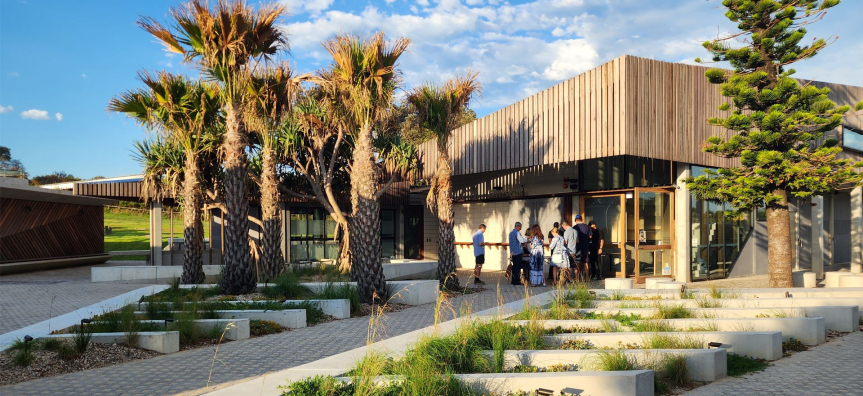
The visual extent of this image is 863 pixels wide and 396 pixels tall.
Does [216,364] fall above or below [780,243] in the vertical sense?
below

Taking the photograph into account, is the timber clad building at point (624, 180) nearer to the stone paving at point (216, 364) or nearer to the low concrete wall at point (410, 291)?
the low concrete wall at point (410, 291)

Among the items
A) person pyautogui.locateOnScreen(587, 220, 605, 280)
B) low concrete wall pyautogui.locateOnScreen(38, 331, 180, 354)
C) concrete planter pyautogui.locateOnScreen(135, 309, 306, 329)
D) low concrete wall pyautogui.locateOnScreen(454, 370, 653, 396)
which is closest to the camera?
low concrete wall pyautogui.locateOnScreen(454, 370, 653, 396)

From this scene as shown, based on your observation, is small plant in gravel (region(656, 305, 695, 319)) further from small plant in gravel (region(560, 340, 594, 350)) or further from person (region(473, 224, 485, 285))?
person (region(473, 224, 485, 285))

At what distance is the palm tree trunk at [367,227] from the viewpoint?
11.6m

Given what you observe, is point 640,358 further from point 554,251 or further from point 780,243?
point 780,243

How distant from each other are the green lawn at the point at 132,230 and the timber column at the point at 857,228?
30668 millimetres

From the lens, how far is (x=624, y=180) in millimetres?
15391

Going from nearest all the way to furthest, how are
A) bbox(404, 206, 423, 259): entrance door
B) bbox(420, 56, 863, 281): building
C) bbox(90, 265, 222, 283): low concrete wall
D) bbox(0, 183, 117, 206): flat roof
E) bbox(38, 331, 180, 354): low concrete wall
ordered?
bbox(38, 331, 180, 354): low concrete wall → bbox(420, 56, 863, 281): building → bbox(90, 265, 222, 283): low concrete wall → bbox(0, 183, 117, 206): flat roof → bbox(404, 206, 423, 259): entrance door

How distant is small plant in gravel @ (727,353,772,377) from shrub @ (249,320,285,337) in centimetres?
619

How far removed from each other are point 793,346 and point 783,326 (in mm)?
306

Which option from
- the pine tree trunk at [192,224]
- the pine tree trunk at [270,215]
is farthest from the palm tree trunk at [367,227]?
the pine tree trunk at [192,224]

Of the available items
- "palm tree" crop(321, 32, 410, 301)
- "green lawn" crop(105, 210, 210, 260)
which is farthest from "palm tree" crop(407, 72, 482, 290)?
"green lawn" crop(105, 210, 210, 260)

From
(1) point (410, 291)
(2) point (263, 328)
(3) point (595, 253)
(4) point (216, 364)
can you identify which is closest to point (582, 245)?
(3) point (595, 253)

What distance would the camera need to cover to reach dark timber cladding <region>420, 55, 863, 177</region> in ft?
41.1
